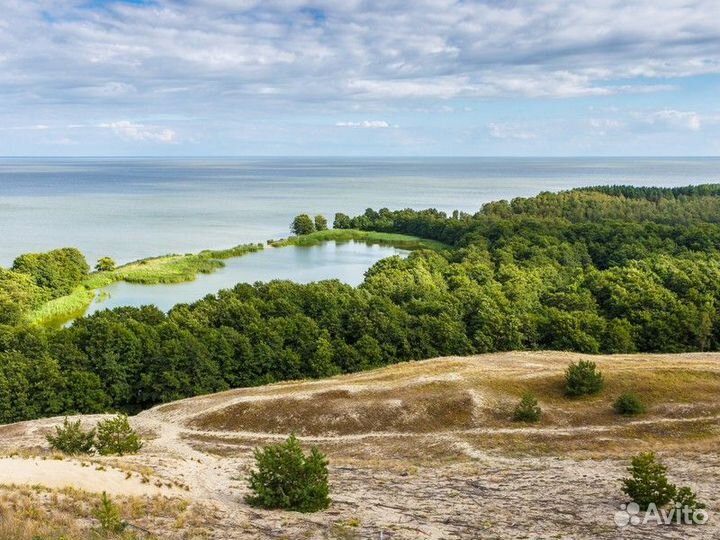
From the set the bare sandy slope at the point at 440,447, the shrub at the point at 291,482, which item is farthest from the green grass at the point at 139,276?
the shrub at the point at 291,482

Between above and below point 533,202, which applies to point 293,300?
below

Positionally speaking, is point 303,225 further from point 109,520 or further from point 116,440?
point 109,520

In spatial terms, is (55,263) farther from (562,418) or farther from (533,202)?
(533,202)

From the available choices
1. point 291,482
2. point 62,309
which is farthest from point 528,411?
point 62,309

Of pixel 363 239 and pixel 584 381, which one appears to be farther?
pixel 363 239

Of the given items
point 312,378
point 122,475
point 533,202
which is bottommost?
point 312,378

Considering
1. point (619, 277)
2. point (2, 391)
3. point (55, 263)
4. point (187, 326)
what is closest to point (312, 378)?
point (187, 326)
